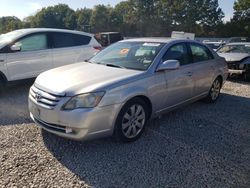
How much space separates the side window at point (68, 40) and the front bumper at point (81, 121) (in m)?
3.82

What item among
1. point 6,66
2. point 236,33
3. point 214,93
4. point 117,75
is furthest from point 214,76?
point 236,33

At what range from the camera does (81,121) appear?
338 cm

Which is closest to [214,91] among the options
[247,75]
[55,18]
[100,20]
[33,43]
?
[247,75]

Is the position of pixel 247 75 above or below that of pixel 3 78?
below

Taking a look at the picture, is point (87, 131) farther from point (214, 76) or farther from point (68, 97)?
point (214, 76)

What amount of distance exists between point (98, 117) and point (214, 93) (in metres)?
3.60

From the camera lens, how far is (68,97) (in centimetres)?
343

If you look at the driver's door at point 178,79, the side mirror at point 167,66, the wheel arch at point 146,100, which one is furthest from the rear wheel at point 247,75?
the wheel arch at point 146,100

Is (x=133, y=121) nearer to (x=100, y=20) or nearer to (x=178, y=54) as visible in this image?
(x=178, y=54)

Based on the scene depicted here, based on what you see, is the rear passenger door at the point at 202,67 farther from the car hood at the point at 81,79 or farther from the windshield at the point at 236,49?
the windshield at the point at 236,49

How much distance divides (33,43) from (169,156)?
4.63 m

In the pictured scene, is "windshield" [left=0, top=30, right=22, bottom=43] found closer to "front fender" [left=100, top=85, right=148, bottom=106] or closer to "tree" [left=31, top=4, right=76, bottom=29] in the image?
"front fender" [left=100, top=85, right=148, bottom=106]

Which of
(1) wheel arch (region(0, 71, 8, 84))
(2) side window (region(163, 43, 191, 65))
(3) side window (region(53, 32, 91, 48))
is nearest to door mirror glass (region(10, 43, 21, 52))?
(1) wheel arch (region(0, 71, 8, 84))

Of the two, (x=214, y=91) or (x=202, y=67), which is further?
(x=214, y=91)
